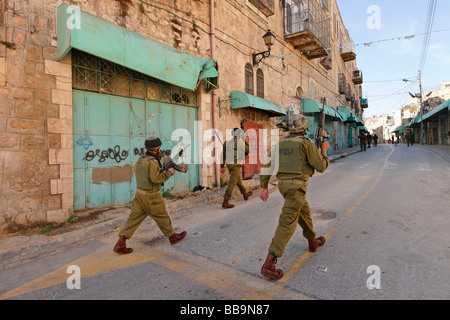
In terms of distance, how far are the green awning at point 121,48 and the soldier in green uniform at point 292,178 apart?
3.99 metres

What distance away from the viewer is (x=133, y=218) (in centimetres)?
357

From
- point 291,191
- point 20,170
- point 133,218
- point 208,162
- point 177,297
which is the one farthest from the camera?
point 208,162

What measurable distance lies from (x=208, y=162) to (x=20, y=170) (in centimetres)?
500

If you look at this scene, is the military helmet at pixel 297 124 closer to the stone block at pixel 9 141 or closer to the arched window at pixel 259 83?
the stone block at pixel 9 141

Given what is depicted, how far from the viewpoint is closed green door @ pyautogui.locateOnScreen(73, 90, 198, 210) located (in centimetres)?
526

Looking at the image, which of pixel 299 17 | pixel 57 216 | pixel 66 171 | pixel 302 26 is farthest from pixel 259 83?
pixel 57 216

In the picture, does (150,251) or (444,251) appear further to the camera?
(150,251)

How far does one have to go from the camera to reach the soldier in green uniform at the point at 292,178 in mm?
2689

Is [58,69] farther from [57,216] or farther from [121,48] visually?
[57,216]

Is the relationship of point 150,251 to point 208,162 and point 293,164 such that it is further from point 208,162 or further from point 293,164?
point 208,162

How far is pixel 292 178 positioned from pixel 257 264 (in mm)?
1188

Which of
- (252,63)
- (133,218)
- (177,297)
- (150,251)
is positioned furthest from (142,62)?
(252,63)

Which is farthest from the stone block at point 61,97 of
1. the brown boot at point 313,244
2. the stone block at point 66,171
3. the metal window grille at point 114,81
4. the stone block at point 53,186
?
the brown boot at point 313,244

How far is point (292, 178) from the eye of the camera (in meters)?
2.92
